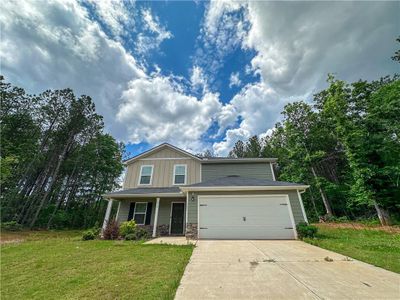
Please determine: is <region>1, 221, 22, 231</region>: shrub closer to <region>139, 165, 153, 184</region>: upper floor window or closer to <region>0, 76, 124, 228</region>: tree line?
<region>0, 76, 124, 228</region>: tree line

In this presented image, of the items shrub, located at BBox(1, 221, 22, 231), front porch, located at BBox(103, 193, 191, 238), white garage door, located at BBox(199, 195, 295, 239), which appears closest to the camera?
white garage door, located at BBox(199, 195, 295, 239)

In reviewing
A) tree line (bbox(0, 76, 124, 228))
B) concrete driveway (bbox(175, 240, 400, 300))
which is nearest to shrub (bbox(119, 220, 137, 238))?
concrete driveway (bbox(175, 240, 400, 300))

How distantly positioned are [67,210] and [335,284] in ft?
85.9

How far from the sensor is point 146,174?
1320 cm

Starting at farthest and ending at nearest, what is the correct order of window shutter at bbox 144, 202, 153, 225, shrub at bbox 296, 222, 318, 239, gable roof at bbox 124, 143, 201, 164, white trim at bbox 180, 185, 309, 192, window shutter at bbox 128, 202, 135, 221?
gable roof at bbox 124, 143, 201, 164, window shutter at bbox 128, 202, 135, 221, window shutter at bbox 144, 202, 153, 225, white trim at bbox 180, 185, 309, 192, shrub at bbox 296, 222, 318, 239

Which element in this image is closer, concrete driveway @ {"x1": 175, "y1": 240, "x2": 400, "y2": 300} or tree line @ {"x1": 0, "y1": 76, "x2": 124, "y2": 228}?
concrete driveway @ {"x1": 175, "y1": 240, "x2": 400, "y2": 300}

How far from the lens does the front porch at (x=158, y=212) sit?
11281 millimetres

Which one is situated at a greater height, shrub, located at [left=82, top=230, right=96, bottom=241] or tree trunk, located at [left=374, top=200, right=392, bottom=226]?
tree trunk, located at [left=374, top=200, right=392, bottom=226]

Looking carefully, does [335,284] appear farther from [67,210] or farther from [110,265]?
[67,210]

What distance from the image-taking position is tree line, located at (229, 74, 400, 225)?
43.0 feet

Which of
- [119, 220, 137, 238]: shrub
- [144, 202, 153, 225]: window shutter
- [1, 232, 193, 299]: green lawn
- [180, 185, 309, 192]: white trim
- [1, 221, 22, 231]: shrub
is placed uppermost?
[180, 185, 309, 192]: white trim

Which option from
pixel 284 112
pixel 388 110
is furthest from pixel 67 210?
pixel 388 110

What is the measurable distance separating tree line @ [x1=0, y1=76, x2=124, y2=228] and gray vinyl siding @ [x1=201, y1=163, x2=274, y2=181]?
14.3 m

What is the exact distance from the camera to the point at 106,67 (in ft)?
40.9
